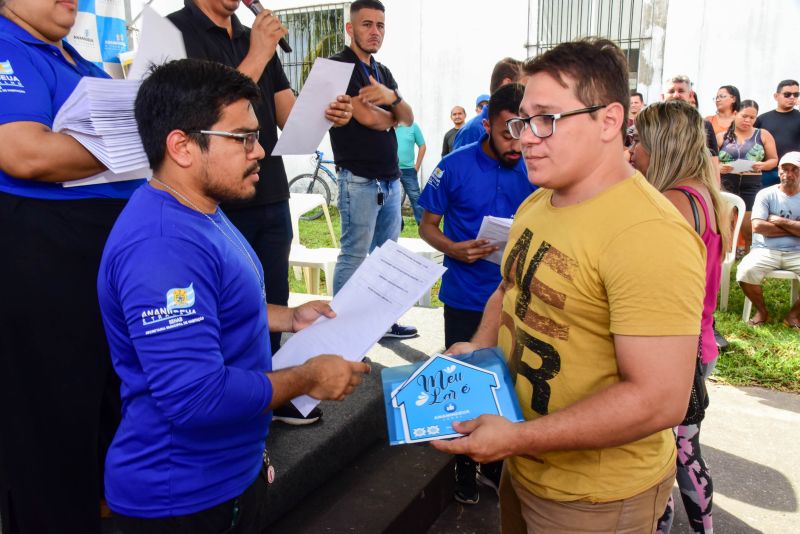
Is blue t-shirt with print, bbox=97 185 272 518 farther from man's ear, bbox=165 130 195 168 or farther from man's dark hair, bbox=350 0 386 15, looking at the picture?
man's dark hair, bbox=350 0 386 15

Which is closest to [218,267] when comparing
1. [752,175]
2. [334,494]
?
[334,494]

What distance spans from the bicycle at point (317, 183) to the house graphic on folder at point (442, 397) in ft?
32.5

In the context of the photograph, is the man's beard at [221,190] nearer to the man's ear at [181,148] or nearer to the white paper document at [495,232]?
the man's ear at [181,148]

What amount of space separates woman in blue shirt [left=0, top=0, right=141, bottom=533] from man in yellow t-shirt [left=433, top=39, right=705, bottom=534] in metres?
1.16

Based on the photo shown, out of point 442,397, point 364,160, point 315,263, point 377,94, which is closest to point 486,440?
point 442,397

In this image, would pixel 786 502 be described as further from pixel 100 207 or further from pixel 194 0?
pixel 194 0

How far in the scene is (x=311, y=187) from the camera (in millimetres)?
11570

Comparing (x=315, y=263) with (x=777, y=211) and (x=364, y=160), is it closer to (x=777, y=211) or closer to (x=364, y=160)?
(x=364, y=160)

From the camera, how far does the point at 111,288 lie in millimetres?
1358

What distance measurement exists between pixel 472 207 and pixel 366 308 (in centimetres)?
142

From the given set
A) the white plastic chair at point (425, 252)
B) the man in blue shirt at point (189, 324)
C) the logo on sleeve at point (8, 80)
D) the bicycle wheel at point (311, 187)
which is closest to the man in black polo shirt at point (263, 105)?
the logo on sleeve at point (8, 80)

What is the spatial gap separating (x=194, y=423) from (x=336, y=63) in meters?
1.80

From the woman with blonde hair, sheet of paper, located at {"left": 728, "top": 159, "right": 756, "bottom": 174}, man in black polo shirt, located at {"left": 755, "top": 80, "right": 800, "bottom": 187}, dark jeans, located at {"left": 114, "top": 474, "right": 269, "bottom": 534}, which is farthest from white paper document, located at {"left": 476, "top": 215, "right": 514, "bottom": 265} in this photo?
man in black polo shirt, located at {"left": 755, "top": 80, "right": 800, "bottom": 187}

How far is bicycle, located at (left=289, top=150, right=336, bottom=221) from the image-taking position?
37.7ft
